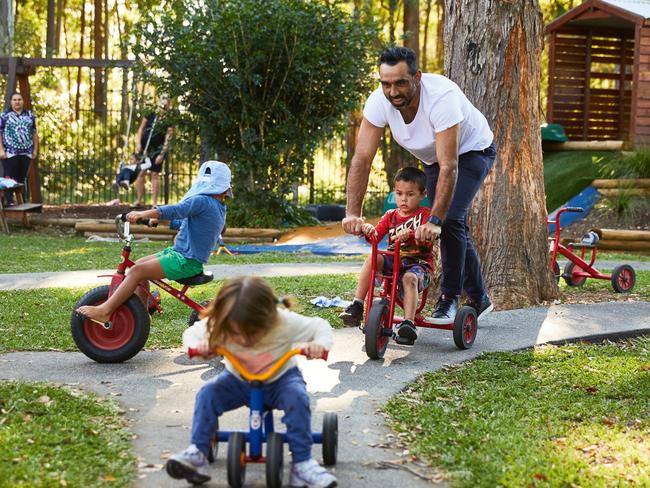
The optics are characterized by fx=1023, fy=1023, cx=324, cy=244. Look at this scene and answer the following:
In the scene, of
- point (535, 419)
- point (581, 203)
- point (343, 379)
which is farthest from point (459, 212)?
point (581, 203)

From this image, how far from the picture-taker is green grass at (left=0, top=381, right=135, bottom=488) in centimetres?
402

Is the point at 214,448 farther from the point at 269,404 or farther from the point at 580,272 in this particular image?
the point at 580,272

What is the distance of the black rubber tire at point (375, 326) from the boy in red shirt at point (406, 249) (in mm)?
256

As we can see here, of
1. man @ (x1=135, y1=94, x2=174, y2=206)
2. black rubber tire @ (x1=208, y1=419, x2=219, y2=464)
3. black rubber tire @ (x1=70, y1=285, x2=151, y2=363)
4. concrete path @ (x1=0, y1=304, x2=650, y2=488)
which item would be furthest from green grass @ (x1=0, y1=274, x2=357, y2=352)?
man @ (x1=135, y1=94, x2=174, y2=206)

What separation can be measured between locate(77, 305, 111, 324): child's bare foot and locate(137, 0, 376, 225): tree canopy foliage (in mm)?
10258

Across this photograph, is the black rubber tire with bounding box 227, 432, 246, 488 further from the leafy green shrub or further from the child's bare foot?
the leafy green shrub

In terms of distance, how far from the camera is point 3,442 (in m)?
4.39

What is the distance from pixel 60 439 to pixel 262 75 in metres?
12.6

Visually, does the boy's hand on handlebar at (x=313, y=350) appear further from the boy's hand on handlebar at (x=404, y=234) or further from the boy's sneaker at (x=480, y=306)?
the boy's sneaker at (x=480, y=306)

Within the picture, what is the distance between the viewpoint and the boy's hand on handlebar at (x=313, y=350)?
13.4ft

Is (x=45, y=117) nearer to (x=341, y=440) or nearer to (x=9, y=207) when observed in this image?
(x=9, y=207)

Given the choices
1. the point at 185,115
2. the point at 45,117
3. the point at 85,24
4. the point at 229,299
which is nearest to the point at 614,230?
the point at 185,115

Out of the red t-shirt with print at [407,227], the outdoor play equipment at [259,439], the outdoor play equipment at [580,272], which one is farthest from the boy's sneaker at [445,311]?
the outdoor play equipment at [580,272]

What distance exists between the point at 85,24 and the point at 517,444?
4207cm
